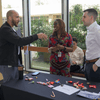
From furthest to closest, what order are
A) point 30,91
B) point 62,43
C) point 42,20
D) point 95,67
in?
1. point 42,20
2. point 62,43
3. point 95,67
4. point 30,91

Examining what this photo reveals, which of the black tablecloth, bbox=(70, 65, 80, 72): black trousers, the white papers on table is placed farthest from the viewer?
bbox=(70, 65, 80, 72): black trousers

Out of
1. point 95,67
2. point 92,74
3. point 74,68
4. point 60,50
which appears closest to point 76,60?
point 74,68

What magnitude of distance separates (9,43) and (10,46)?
0.18ft

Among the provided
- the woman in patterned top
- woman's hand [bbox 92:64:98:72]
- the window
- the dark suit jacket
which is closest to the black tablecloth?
woman's hand [bbox 92:64:98:72]

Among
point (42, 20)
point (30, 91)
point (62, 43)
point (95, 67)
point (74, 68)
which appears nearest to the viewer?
point (30, 91)

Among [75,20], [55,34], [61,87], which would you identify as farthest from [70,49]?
[75,20]

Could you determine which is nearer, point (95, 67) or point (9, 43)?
point (95, 67)

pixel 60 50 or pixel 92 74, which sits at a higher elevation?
pixel 60 50

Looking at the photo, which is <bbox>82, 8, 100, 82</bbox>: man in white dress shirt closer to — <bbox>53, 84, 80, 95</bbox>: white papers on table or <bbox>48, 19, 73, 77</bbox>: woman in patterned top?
<bbox>48, 19, 73, 77</bbox>: woman in patterned top

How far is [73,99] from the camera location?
1.55 m

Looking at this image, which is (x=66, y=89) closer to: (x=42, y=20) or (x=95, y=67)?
(x=95, y=67)

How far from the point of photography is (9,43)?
7.72 feet

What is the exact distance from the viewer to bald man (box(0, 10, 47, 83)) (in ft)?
7.47

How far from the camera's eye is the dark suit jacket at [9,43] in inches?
89.3
